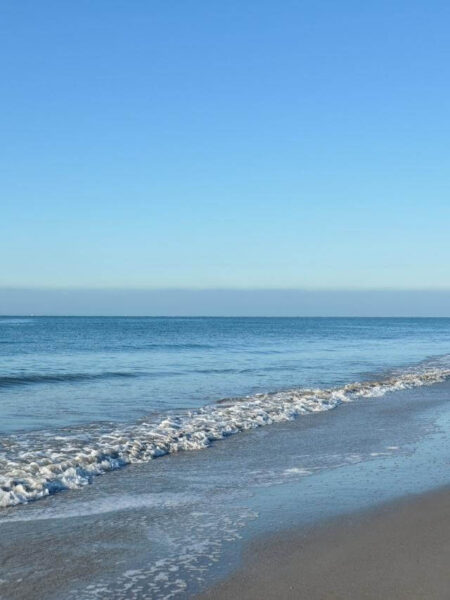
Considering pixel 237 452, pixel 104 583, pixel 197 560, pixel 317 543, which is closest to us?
pixel 104 583

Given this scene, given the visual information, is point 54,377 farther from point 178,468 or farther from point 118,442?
point 178,468

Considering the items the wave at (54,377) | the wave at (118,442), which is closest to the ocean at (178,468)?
the wave at (118,442)

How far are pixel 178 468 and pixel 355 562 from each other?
4.81 metres

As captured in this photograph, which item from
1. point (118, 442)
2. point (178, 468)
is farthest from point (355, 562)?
point (118, 442)

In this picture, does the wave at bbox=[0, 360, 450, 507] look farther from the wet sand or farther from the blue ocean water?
the wet sand

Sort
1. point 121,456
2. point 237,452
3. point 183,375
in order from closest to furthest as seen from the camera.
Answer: point 121,456
point 237,452
point 183,375

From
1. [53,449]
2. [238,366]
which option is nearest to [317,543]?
[53,449]

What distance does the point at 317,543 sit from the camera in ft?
23.0

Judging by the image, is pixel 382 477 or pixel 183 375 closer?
pixel 382 477

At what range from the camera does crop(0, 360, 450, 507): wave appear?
31.7 feet

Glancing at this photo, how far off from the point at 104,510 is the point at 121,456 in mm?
3097

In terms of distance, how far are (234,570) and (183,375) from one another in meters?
21.8

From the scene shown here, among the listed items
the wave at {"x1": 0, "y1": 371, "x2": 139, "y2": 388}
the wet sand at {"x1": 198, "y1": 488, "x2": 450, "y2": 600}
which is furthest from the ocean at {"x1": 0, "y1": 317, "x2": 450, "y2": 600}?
the wave at {"x1": 0, "y1": 371, "x2": 139, "y2": 388}

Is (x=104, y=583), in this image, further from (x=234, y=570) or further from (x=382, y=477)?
(x=382, y=477)
